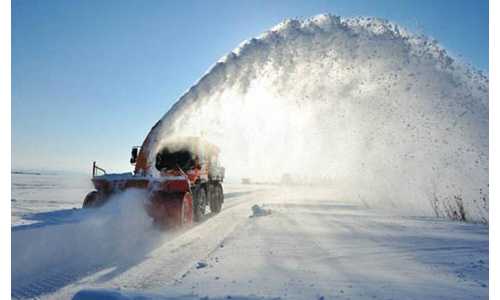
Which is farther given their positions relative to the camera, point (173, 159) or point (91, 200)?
point (173, 159)

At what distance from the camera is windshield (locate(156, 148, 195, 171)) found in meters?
11.8

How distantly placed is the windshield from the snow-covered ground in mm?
2799

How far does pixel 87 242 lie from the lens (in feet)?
22.6

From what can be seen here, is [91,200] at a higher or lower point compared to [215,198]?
higher

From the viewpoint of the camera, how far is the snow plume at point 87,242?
5.57 meters

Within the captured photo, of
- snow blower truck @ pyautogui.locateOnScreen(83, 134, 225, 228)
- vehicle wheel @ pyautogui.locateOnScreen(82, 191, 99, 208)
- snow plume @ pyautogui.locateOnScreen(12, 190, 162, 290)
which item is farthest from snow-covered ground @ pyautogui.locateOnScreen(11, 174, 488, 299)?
vehicle wheel @ pyautogui.locateOnScreen(82, 191, 99, 208)

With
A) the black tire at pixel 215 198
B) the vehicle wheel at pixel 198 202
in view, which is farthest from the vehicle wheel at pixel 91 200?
the black tire at pixel 215 198

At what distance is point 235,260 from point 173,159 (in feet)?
21.2

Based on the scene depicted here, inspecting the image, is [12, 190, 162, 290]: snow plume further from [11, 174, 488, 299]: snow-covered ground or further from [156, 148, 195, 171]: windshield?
[156, 148, 195, 171]: windshield

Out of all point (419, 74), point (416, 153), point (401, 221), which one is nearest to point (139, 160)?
point (401, 221)

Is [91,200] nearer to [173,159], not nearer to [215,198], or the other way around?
[173,159]

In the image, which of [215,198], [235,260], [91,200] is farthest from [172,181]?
[215,198]

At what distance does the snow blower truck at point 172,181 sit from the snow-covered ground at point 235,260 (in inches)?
17.0
